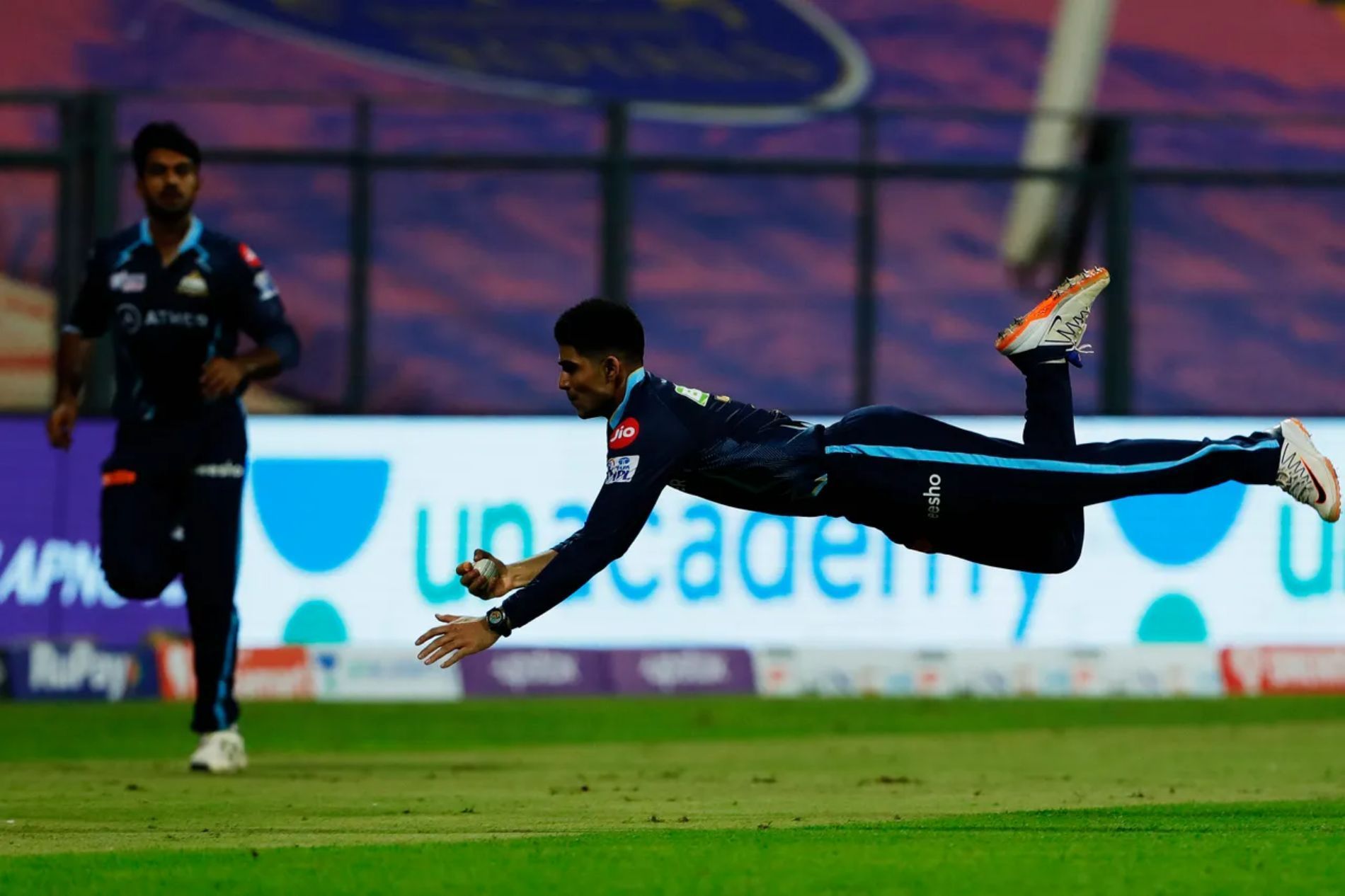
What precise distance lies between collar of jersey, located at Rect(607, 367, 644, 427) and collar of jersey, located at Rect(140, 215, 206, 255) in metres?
2.82

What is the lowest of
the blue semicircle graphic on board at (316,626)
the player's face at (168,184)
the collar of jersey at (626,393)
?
the blue semicircle graphic on board at (316,626)

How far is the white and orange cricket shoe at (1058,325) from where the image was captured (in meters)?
8.68

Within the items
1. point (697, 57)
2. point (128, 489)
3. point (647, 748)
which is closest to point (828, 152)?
point (697, 57)

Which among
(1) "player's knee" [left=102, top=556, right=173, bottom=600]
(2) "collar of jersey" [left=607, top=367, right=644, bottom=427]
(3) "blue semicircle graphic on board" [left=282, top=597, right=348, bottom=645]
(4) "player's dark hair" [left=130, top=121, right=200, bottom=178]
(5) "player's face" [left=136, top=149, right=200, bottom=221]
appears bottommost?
(3) "blue semicircle graphic on board" [left=282, top=597, right=348, bottom=645]

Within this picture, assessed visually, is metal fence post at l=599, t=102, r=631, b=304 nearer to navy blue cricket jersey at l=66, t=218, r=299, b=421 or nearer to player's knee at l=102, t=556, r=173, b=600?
navy blue cricket jersey at l=66, t=218, r=299, b=421

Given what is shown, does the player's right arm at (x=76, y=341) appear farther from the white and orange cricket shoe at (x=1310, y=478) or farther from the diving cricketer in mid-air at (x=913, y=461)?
the white and orange cricket shoe at (x=1310, y=478)

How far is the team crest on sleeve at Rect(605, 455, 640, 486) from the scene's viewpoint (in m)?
7.80

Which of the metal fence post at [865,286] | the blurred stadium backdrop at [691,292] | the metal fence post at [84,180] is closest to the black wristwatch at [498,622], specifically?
the blurred stadium backdrop at [691,292]

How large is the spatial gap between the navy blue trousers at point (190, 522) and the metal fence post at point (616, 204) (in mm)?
6516

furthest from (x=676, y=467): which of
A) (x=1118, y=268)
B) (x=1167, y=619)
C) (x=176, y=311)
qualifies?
(x=1118, y=268)

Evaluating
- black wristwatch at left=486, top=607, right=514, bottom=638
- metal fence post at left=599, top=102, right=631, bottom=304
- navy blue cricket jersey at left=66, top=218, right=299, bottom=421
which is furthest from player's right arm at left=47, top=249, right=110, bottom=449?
metal fence post at left=599, top=102, right=631, bottom=304

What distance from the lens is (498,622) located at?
7.36 m

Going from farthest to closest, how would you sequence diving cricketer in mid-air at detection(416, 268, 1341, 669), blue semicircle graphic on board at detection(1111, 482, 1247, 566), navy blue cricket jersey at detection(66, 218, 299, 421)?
blue semicircle graphic on board at detection(1111, 482, 1247, 566), navy blue cricket jersey at detection(66, 218, 299, 421), diving cricketer in mid-air at detection(416, 268, 1341, 669)

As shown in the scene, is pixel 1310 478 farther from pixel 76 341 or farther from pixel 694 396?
pixel 76 341
